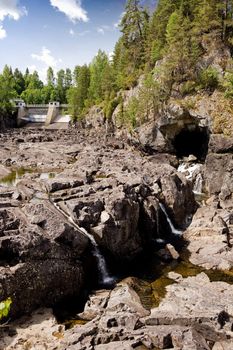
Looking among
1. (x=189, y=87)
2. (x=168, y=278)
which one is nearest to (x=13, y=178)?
(x=168, y=278)

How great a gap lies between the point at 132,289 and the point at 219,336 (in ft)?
20.6

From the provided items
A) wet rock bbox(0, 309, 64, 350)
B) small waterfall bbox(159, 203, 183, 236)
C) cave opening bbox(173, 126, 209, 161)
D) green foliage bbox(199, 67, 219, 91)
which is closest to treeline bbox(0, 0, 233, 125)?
green foliage bbox(199, 67, 219, 91)

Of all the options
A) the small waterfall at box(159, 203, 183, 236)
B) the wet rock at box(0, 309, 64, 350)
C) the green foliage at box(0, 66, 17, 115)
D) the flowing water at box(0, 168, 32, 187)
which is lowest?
the wet rock at box(0, 309, 64, 350)

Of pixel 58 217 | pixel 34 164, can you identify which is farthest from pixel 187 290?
pixel 34 164

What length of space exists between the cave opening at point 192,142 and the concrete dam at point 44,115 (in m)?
65.9

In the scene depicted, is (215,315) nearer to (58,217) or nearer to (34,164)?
(58,217)

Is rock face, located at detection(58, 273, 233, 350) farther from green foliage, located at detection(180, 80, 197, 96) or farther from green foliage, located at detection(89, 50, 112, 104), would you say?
green foliage, located at detection(89, 50, 112, 104)

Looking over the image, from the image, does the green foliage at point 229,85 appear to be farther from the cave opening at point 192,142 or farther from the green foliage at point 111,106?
the green foliage at point 111,106

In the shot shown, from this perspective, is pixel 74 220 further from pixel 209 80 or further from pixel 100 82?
pixel 100 82

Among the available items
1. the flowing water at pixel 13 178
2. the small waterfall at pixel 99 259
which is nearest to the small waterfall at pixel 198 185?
the flowing water at pixel 13 178

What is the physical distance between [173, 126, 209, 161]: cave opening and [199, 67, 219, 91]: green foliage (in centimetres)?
633

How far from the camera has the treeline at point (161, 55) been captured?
55625mm

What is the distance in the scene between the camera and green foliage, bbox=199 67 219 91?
173ft

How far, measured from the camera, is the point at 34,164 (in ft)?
169
